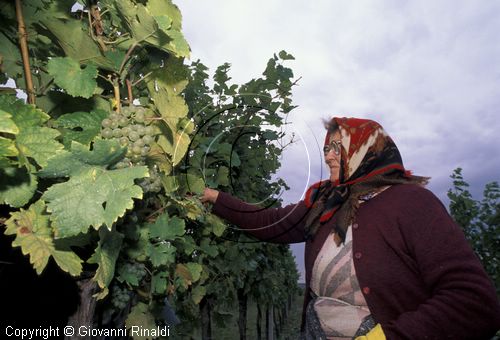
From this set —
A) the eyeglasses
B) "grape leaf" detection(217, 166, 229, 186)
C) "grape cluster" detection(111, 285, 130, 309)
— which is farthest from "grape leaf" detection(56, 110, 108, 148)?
"grape leaf" detection(217, 166, 229, 186)

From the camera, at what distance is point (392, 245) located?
2.40 metres

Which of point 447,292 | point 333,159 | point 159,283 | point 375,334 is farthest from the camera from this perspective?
point 333,159

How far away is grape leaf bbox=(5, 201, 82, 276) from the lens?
1356mm

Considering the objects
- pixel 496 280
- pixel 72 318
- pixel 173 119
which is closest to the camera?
pixel 173 119

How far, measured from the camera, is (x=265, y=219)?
3.66 meters

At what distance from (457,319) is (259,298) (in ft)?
28.7

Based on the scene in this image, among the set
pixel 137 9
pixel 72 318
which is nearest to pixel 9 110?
pixel 137 9

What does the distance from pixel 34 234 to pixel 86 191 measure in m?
0.52

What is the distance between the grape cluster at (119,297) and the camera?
8.53 ft

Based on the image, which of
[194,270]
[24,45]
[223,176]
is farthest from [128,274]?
[223,176]

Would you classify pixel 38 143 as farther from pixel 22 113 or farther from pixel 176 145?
pixel 176 145

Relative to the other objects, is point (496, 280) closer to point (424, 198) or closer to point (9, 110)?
point (424, 198)

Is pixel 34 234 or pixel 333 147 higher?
pixel 333 147

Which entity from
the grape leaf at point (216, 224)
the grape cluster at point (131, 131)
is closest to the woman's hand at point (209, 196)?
the grape leaf at point (216, 224)
